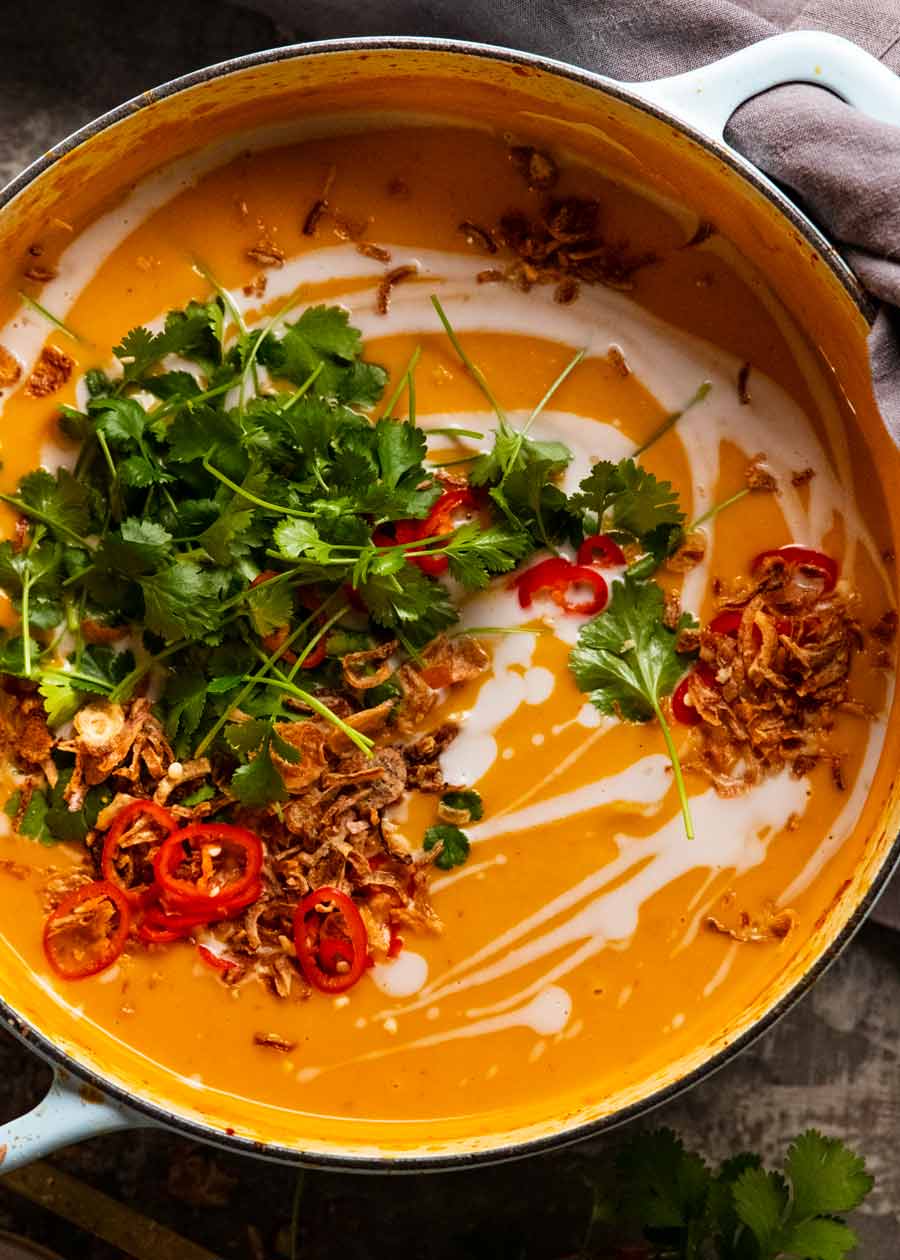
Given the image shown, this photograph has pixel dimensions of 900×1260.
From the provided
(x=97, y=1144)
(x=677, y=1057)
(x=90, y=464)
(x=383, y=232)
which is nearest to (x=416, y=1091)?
(x=677, y=1057)

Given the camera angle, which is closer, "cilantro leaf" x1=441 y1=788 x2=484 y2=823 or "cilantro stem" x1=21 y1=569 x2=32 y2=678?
"cilantro stem" x1=21 y1=569 x2=32 y2=678

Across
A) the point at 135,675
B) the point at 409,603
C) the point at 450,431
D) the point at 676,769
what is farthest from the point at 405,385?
the point at 676,769

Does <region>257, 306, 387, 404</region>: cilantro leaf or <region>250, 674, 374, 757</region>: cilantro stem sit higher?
<region>257, 306, 387, 404</region>: cilantro leaf

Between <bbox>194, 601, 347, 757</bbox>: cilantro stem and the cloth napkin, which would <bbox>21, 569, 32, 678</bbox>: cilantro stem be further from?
the cloth napkin

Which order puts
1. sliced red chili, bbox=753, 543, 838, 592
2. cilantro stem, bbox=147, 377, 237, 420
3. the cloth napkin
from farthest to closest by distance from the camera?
sliced red chili, bbox=753, 543, 838, 592, cilantro stem, bbox=147, 377, 237, 420, the cloth napkin

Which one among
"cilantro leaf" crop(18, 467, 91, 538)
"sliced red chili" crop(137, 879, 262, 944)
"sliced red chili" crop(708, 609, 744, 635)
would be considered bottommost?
"sliced red chili" crop(137, 879, 262, 944)

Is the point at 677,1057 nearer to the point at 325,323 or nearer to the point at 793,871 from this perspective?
the point at 793,871

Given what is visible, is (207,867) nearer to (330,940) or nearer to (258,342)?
(330,940)

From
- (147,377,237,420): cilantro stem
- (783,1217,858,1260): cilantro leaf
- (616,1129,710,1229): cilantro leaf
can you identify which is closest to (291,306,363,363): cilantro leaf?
(147,377,237,420): cilantro stem

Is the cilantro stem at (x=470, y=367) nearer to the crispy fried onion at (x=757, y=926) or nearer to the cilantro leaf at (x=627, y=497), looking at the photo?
the cilantro leaf at (x=627, y=497)
